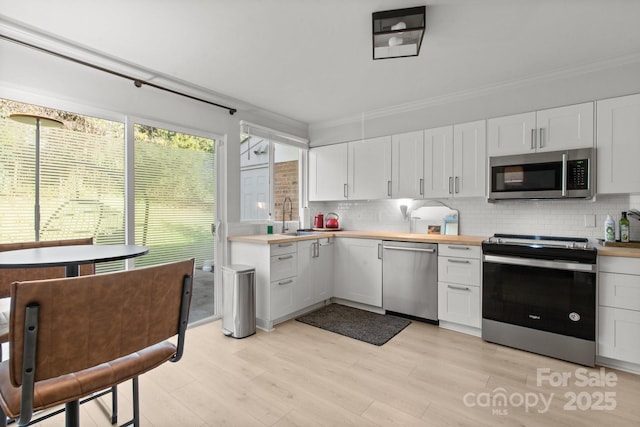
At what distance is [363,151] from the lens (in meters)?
4.15

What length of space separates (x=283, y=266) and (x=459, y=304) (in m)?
1.81

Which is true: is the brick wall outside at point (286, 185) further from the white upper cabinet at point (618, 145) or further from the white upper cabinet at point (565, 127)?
the white upper cabinet at point (618, 145)

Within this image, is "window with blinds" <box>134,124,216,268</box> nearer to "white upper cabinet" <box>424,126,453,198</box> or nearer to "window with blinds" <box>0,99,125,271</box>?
"window with blinds" <box>0,99,125,271</box>

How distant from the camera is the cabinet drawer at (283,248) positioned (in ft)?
10.6

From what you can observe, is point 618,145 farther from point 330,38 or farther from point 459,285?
point 330,38

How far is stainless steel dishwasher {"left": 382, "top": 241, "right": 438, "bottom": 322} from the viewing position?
3.29m

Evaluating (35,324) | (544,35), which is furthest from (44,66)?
(544,35)

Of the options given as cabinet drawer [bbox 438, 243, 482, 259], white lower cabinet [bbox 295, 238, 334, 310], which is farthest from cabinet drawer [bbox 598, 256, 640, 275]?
white lower cabinet [bbox 295, 238, 334, 310]

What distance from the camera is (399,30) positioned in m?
2.09

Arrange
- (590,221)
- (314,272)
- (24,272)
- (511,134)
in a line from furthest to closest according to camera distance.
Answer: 1. (314,272)
2. (511,134)
3. (590,221)
4. (24,272)

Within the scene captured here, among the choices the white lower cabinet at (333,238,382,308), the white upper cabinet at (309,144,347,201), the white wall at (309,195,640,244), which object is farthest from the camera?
the white upper cabinet at (309,144,347,201)

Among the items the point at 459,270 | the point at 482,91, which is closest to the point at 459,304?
the point at 459,270

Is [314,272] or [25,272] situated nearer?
[25,272]

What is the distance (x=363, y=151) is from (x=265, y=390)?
299 cm
